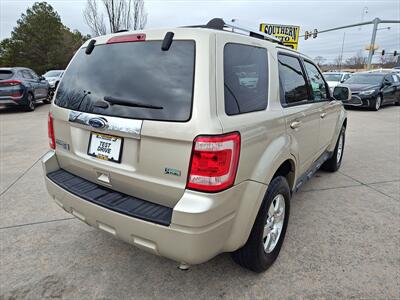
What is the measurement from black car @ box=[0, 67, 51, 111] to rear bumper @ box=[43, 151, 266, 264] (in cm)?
1075

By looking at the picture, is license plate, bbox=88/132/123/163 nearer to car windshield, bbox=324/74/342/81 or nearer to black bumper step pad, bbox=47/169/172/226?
black bumper step pad, bbox=47/169/172/226

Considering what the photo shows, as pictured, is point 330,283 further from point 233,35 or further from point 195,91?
point 233,35

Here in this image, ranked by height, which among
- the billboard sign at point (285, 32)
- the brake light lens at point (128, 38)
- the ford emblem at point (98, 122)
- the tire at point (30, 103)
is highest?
the billboard sign at point (285, 32)

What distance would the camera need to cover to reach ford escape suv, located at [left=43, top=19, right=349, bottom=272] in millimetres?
1714

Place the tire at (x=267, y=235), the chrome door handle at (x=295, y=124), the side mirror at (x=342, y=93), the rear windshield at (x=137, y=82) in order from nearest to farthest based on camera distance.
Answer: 1. the rear windshield at (x=137, y=82)
2. the tire at (x=267, y=235)
3. the chrome door handle at (x=295, y=124)
4. the side mirror at (x=342, y=93)

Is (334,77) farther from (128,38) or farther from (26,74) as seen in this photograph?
(128,38)

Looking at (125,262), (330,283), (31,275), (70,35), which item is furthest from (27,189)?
(70,35)

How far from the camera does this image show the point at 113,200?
202 centimetres

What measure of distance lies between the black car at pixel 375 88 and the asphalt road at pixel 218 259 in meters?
9.51

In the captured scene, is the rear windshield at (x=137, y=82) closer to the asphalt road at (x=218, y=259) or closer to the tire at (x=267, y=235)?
the tire at (x=267, y=235)

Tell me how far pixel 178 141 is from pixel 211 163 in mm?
234

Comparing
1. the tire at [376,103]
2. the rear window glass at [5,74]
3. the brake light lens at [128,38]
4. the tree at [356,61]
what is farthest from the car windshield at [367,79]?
the tree at [356,61]

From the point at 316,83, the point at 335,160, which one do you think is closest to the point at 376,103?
the point at 335,160

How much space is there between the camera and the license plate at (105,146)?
1.97 m
